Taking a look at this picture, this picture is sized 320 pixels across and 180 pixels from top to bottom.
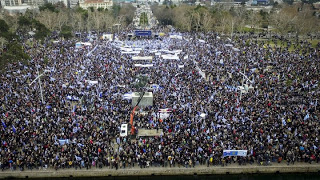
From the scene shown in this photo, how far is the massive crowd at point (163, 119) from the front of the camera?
55.3 feet

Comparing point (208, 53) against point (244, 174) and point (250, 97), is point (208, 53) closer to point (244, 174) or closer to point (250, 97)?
point (250, 97)

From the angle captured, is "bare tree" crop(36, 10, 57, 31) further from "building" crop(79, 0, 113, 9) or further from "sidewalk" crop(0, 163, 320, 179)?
"building" crop(79, 0, 113, 9)

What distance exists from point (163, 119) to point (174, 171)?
15.2 ft

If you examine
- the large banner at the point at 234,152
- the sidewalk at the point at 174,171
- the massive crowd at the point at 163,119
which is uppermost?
the massive crowd at the point at 163,119

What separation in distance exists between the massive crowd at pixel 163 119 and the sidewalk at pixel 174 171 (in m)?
0.34

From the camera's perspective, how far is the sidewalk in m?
16.2

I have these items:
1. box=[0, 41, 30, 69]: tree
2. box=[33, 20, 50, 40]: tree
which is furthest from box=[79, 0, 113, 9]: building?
box=[0, 41, 30, 69]: tree

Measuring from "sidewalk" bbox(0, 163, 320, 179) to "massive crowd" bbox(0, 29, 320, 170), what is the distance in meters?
0.34

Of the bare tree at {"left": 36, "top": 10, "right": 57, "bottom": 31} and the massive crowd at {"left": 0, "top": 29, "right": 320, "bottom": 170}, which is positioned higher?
the bare tree at {"left": 36, "top": 10, "right": 57, "bottom": 31}

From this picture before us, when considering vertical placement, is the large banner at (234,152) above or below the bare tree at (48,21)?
below

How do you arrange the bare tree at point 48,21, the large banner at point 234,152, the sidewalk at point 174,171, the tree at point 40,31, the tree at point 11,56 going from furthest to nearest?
the bare tree at point 48,21 < the tree at point 40,31 < the tree at point 11,56 < the large banner at point 234,152 < the sidewalk at point 174,171

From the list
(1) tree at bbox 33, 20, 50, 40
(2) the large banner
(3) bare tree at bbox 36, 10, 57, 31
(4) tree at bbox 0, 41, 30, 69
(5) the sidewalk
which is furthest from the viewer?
(3) bare tree at bbox 36, 10, 57, 31

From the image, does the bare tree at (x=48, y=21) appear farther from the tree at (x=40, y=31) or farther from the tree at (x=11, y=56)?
the tree at (x=11, y=56)

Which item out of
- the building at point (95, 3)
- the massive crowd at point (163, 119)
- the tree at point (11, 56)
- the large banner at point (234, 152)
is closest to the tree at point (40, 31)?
the massive crowd at point (163, 119)
